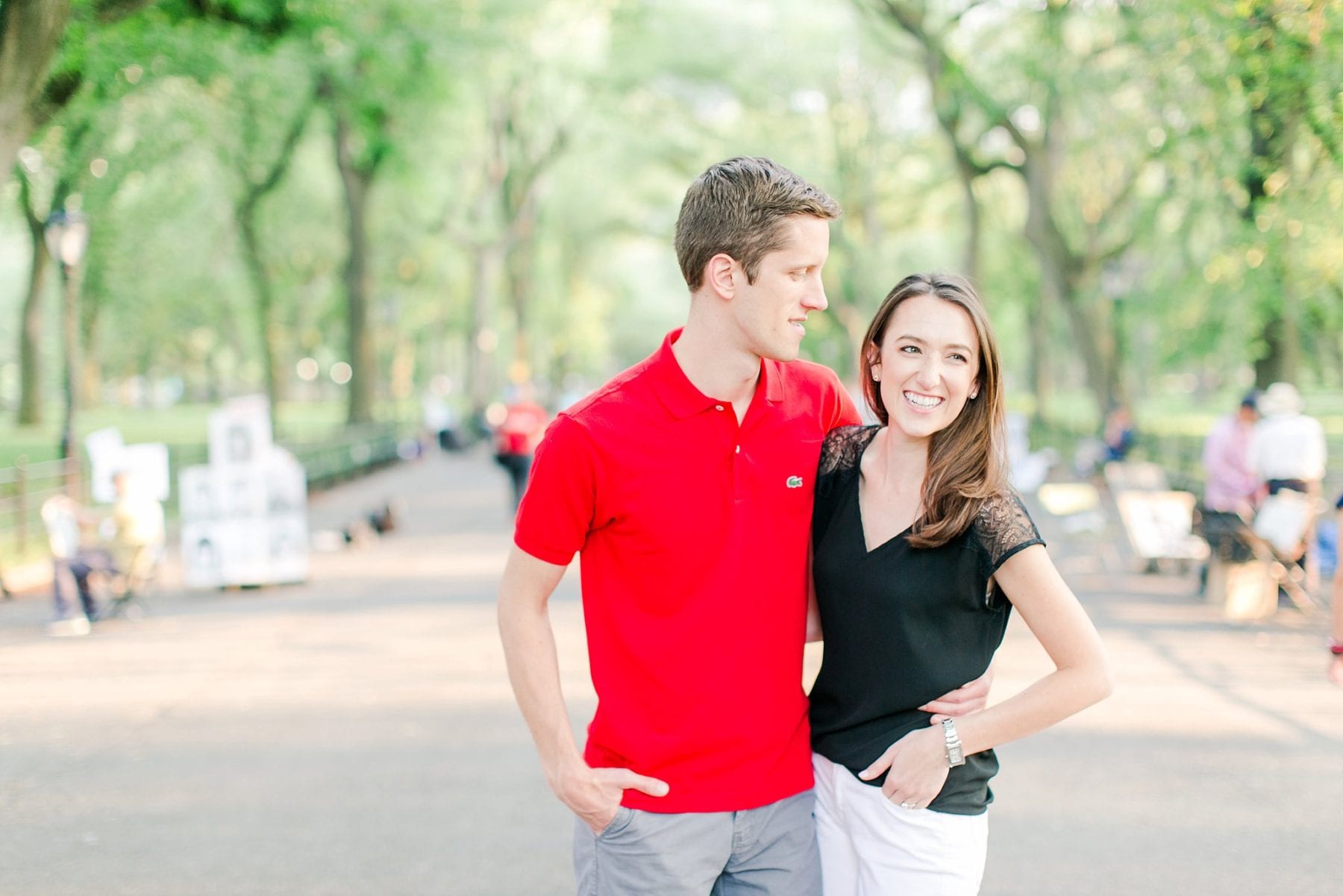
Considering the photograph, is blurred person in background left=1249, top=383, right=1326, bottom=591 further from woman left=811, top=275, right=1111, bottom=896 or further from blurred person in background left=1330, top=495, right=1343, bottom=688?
woman left=811, top=275, right=1111, bottom=896

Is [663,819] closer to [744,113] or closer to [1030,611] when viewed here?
[1030,611]

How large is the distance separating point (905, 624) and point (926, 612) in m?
0.05

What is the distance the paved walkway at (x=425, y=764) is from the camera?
540cm

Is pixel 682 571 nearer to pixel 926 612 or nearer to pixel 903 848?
pixel 926 612

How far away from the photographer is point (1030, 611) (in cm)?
238

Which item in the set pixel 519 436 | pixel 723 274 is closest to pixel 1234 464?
pixel 519 436

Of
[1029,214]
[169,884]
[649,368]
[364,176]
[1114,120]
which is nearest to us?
[649,368]

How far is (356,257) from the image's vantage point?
31.5m

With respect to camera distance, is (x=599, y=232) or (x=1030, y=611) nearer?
(x=1030, y=611)

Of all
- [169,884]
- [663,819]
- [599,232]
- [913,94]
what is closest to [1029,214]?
[913,94]

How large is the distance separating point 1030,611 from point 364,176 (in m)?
30.8

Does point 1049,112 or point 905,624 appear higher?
point 1049,112

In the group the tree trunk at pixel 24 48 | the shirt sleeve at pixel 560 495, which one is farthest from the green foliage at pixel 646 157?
the shirt sleeve at pixel 560 495

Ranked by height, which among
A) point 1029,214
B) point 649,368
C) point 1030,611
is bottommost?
point 1030,611
